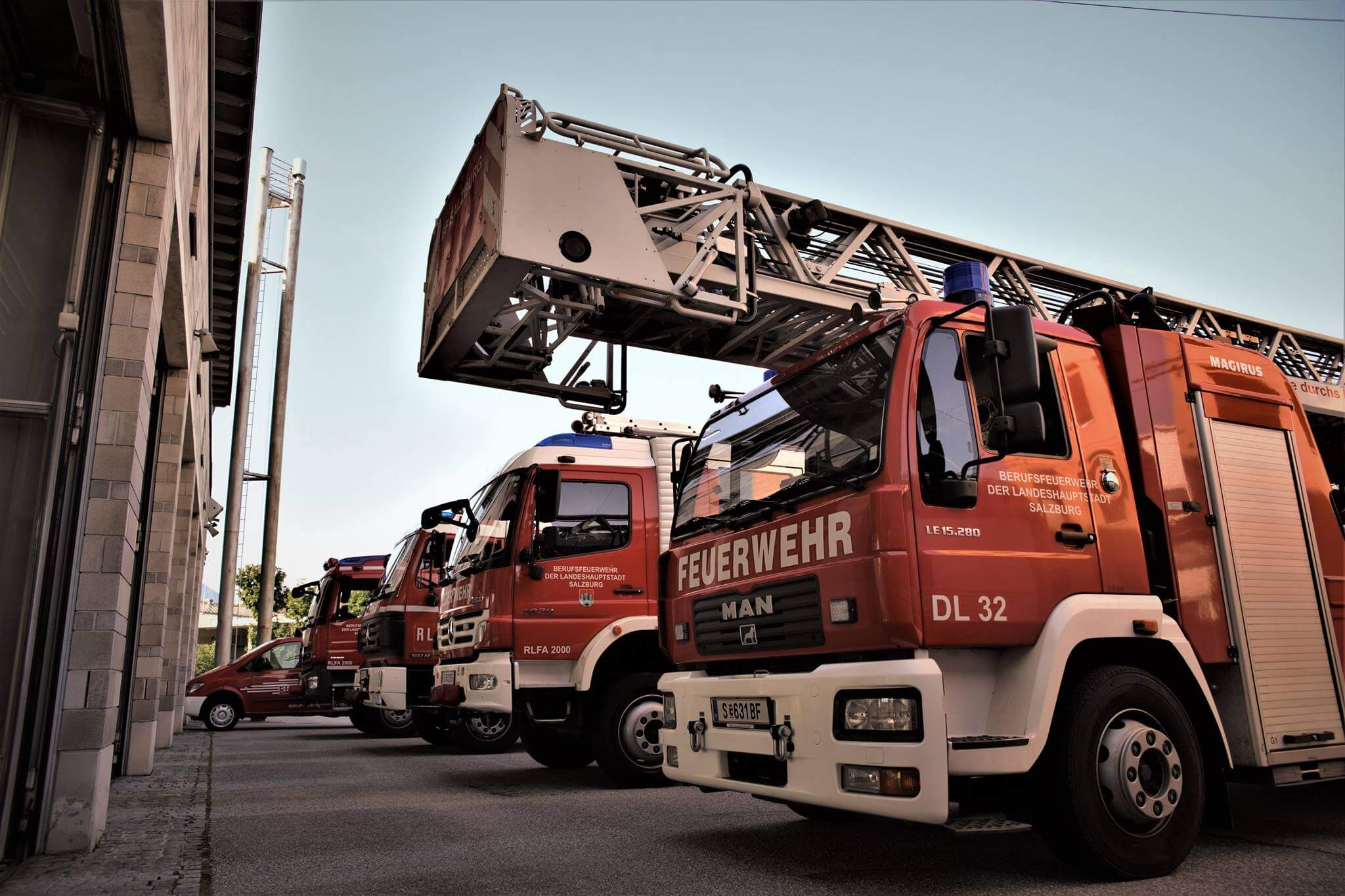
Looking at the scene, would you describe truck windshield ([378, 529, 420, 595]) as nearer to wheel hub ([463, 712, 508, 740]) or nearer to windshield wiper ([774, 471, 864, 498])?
wheel hub ([463, 712, 508, 740])

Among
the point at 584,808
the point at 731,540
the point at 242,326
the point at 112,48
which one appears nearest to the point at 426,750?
the point at 584,808

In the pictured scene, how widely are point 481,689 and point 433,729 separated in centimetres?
496

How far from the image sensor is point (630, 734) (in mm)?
7152

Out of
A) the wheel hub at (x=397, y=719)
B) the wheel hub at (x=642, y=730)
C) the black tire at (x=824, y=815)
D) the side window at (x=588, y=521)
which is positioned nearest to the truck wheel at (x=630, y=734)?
the wheel hub at (x=642, y=730)

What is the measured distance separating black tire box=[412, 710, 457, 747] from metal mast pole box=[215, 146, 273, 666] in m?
11.4

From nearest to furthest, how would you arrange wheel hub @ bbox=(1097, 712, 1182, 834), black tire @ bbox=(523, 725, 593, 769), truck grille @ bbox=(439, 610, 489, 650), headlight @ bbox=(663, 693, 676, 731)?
wheel hub @ bbox=(1097, 712, 1182, 834), headlight @ bbox=(663, 693, 676, 731), truck grille @ bbox=(439, 610, 489, 650), black tire @ bbox=(523, 725, 593, 769)

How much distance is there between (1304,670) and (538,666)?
194 inches

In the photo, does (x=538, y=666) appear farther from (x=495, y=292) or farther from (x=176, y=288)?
(x=176, y=288)

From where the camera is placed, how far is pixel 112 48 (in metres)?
4.61

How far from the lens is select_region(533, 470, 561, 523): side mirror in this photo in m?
7.40

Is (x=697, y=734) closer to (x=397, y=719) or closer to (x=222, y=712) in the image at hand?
(x=397, y=719)

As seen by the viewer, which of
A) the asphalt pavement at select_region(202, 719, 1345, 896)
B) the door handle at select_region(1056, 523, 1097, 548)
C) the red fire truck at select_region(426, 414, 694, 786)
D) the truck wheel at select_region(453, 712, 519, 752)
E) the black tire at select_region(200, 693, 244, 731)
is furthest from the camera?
the black tire at select_region(200, 693, 244, 731)

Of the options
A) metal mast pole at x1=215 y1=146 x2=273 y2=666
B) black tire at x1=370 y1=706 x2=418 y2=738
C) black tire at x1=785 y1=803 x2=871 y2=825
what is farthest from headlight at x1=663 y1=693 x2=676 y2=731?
metal mast pole at x1=215 y1=146 x2=273 y2=666

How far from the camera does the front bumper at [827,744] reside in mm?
3477
